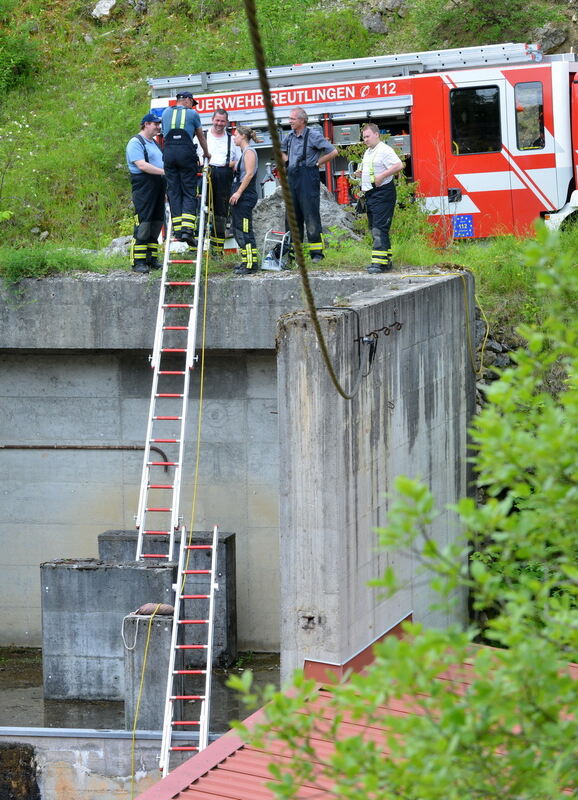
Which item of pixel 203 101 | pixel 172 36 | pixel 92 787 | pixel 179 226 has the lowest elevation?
pixel 92 787

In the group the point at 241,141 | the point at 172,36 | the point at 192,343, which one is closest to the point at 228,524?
the point at 192,343

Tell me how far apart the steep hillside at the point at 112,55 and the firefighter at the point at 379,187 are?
5.35 meters

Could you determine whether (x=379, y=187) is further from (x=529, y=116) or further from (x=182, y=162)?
(x=529, y=116)

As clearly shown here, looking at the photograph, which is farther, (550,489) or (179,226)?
(179,226)

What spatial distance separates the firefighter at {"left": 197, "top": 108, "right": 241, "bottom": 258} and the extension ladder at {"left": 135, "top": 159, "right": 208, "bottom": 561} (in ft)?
0.56

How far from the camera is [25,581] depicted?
1230cm

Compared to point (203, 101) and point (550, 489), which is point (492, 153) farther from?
point (550, 489)

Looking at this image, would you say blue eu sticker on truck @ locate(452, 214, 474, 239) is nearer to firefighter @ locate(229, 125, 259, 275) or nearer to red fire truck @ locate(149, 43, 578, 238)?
red fire truck @ locate(149, 43, 578, 238)

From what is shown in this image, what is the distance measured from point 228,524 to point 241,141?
13.0ft

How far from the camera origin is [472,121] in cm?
1358

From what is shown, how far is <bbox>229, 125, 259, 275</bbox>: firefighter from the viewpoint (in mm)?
11377

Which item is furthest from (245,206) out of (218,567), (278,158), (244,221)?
(278,158)

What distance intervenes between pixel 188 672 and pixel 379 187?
486 centimetres

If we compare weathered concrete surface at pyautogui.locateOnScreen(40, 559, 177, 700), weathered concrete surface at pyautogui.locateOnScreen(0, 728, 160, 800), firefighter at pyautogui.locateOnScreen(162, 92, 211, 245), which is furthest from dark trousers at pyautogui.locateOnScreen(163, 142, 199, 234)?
weathered concrete surface at pyautogui.locateOnScreen(0, 728, 160, 800)
